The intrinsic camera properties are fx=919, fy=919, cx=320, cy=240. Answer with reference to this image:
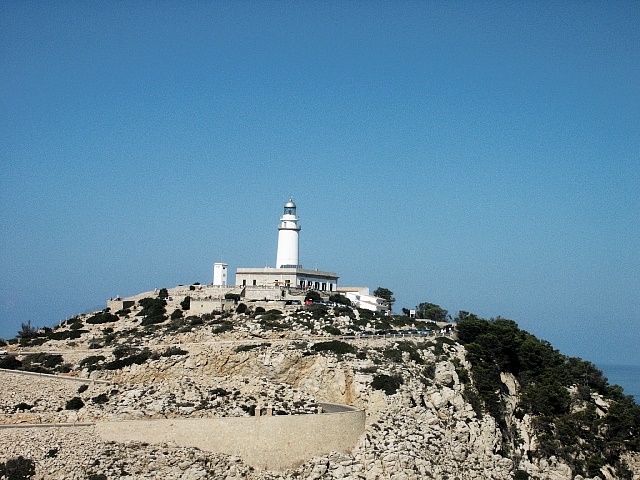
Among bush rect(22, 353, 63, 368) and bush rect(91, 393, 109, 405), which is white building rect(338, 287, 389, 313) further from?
bush rect(91, 393, 109, 405)

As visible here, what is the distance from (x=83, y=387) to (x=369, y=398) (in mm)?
14569

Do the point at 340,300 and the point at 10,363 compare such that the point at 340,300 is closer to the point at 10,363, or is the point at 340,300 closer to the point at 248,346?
the point at 248,346

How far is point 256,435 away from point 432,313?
142 ft

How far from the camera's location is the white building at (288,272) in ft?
231

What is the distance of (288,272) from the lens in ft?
231

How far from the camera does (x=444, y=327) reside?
224 feet

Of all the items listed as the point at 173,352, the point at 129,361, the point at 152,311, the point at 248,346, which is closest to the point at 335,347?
the point at 248,346

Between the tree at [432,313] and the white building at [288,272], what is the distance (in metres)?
11.8

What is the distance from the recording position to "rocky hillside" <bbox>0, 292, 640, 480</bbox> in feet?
134

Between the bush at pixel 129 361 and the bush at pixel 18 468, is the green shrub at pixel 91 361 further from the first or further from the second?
the bush at pixel 18 468

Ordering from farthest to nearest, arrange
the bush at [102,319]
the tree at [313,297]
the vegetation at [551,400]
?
the tree at [313,297] < the bush at [102,319] < the vegetation at [551,400]

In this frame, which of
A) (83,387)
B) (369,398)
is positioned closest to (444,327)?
(369,398)

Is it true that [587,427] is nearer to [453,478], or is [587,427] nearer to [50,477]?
[453,478]

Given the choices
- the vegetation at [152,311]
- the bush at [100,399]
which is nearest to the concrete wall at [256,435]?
the bush at [100,399]
